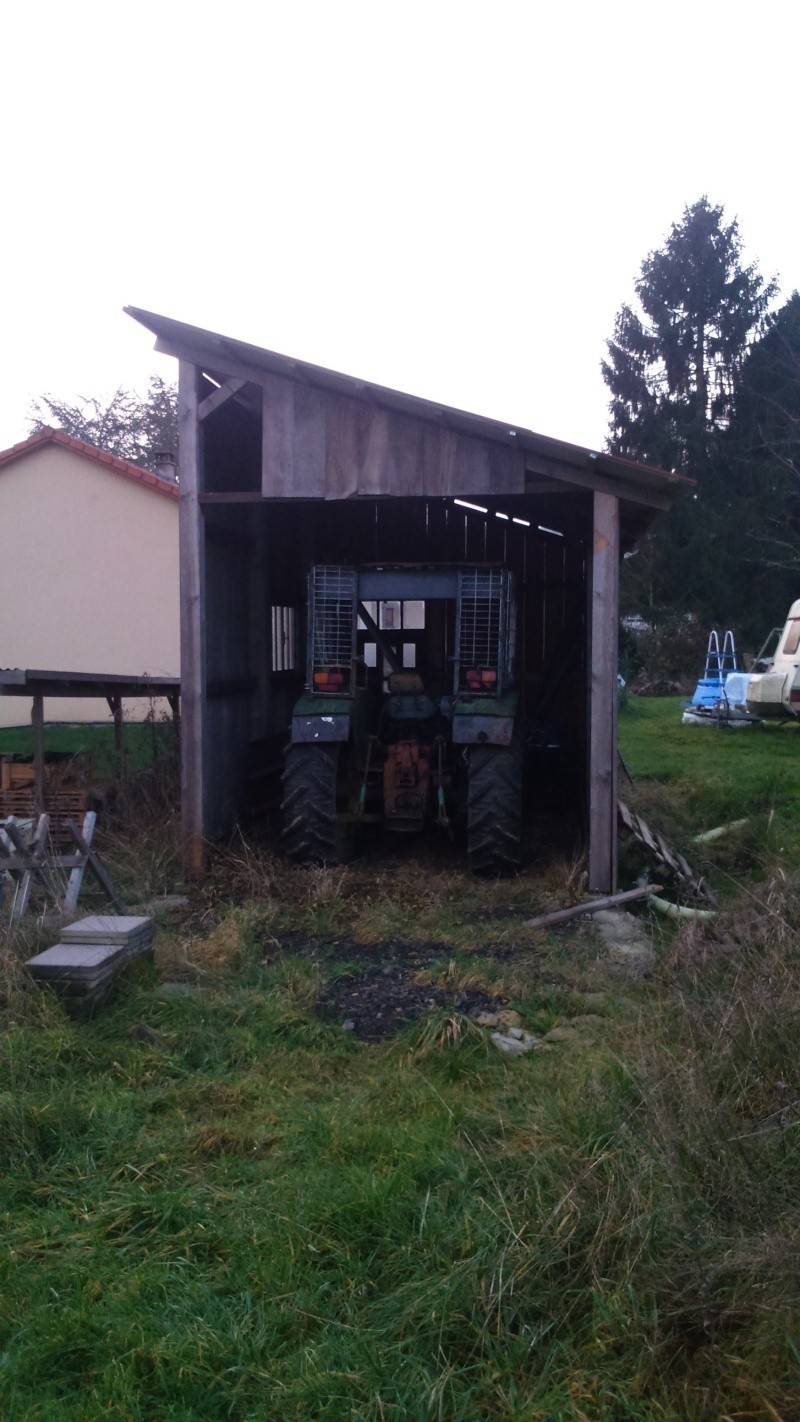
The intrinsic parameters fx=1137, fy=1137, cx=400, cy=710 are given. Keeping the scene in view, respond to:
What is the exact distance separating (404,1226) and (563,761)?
919cm

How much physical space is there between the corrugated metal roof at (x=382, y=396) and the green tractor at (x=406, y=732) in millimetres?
1319

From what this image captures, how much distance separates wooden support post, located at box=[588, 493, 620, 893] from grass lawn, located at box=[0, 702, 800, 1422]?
8.53ft

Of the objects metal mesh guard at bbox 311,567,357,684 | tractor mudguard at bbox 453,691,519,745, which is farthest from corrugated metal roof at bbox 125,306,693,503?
tractor mudguard at bbox 453,691,519,745

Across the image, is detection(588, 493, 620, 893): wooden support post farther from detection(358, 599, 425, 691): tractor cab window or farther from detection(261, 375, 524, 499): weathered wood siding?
detection(358, 599, 425, 691): tractor cab window

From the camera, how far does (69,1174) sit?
3.95 meters

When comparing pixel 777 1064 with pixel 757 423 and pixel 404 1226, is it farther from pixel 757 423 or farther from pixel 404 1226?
pixel 757 423

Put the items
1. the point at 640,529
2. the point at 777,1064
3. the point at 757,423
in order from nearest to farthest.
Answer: the point at 777,1064, the point at 640,529, the point at 757,423

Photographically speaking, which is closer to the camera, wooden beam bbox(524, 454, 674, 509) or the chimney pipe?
wooden beam bbox(524, 454, 674, 509)

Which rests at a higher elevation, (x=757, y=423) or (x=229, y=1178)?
(x=757, y=423)

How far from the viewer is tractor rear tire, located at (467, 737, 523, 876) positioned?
28.5ft

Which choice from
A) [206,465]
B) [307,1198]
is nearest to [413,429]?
[206,465]

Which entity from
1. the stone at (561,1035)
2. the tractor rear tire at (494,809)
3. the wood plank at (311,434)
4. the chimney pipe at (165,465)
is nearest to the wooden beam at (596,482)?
the wood plank at (311,434)

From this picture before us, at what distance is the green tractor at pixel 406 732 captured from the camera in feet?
28.8

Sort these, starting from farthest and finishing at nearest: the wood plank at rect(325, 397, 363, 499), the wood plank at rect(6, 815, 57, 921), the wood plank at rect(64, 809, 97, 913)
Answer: the wood plank at rect(325, 397, 363, 499) → the wood plank at rect(64, 809, 97, 913) → the wood plank at rect(6, 815, 57, 921)
